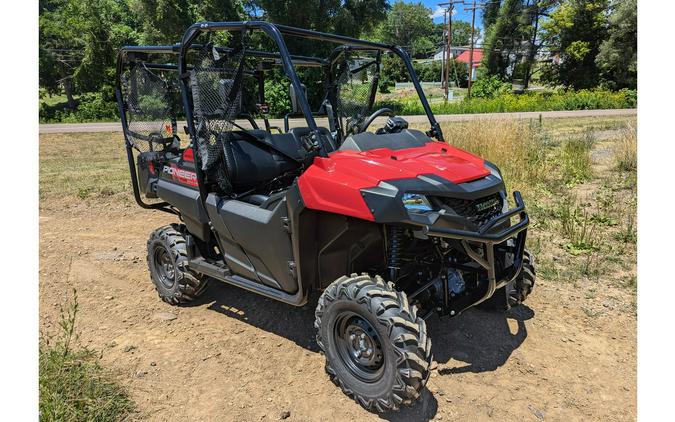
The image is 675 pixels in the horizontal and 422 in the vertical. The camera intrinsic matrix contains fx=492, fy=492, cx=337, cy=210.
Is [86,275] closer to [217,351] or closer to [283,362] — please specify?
[217,351]

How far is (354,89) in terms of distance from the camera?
4.62 m

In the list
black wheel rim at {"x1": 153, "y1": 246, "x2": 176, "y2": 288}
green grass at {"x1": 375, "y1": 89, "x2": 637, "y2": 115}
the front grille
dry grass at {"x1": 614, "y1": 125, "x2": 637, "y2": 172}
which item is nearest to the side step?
black wheel rim at {"x1": 153, "y1": 246, "x2": 176, "y2": 288}

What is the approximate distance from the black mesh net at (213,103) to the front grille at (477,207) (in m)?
1.80

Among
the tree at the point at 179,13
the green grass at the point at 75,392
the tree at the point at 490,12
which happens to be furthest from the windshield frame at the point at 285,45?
the tree at the point at 490,12

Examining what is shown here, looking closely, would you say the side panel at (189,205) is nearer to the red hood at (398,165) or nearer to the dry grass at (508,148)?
the red hood at (398,165)

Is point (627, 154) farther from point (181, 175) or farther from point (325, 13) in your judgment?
point (325, 13)

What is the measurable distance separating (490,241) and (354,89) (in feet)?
7.97

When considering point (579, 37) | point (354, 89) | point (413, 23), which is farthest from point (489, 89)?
point (413, 23)

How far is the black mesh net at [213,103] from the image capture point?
12.0ft

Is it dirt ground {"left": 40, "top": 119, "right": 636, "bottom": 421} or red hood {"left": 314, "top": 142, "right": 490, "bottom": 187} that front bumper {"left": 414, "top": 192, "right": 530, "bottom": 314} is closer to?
red hood {"left": 314, "top": 142, "right": 490, "bottom": 187}

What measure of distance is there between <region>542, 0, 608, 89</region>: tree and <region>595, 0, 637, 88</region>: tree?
1971 mm

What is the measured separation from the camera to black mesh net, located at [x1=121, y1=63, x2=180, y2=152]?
463 centimetres

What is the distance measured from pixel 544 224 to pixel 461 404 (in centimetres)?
359

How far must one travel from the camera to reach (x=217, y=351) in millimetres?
3561
